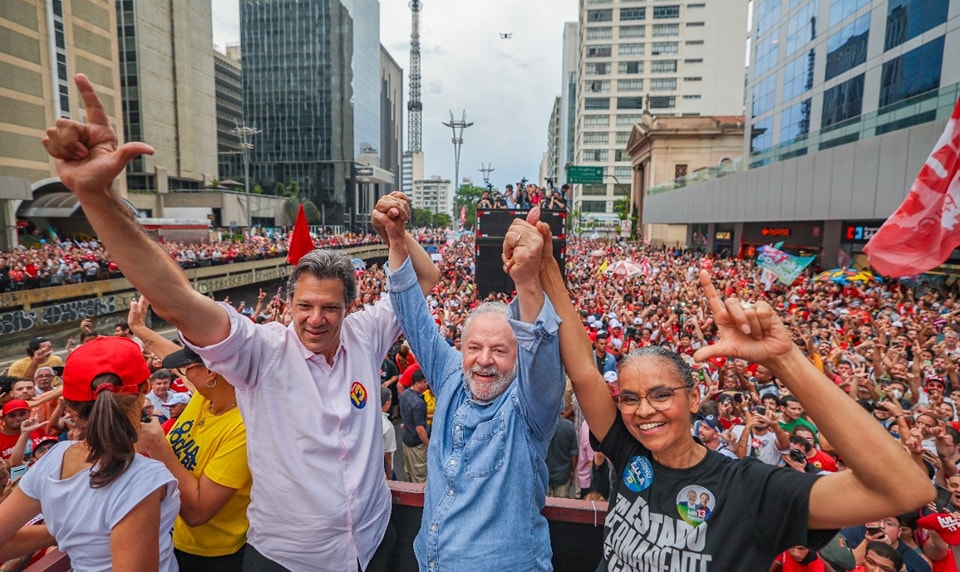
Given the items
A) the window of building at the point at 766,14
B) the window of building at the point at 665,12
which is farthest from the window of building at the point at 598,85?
the window of building at the point at 766,14

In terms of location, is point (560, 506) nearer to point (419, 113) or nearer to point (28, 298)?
point (28, 298)

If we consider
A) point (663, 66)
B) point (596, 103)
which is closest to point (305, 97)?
point (596, 103)

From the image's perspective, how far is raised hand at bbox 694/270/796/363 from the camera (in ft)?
4.73

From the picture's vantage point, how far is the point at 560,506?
252 centimetres

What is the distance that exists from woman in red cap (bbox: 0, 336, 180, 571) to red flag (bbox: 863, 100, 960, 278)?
24.9 feet

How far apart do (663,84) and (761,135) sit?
148ft

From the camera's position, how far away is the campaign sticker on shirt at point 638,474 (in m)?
1.77

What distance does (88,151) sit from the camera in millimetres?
1386

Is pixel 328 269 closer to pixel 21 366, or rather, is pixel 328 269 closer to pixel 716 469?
pixel 716 469

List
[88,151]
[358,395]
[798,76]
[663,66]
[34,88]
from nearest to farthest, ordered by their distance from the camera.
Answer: [88,151] < [358,395] < [798,76] < [34,88] < [663,66]

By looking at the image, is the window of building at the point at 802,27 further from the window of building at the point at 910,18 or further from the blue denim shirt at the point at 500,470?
the blue denim shirt at the point at 500,470

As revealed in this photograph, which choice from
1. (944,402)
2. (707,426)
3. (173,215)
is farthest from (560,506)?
(173,215)

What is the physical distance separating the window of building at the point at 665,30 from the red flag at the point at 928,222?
242 feet

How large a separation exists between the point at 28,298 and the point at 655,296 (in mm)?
19546
